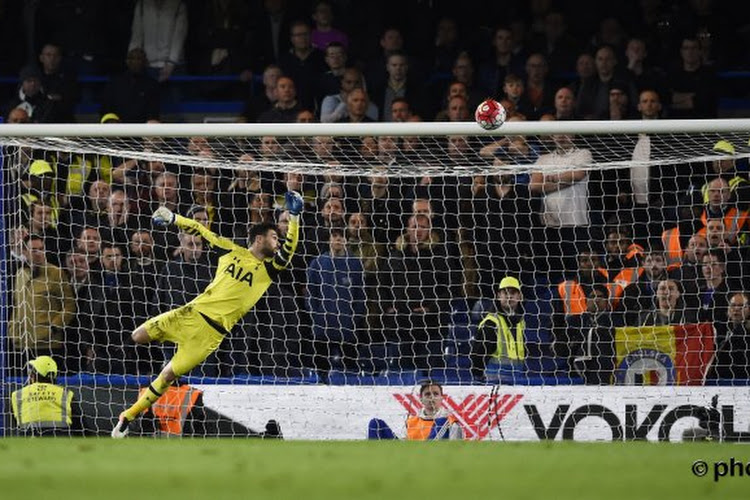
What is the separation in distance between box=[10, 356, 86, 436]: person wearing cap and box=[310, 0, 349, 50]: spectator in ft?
14.5

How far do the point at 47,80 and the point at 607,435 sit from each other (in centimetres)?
606

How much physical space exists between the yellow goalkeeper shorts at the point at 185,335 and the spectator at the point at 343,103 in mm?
2281

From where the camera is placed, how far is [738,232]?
32.6ft

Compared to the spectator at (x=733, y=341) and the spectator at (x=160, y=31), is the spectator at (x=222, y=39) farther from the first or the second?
the spectator at (x=733, y=341)

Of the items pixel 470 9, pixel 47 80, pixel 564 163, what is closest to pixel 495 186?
pixel 564 163

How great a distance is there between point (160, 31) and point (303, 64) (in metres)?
1.75

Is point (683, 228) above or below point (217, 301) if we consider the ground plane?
above

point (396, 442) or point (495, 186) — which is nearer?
point (396, 442)

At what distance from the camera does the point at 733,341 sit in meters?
9.61

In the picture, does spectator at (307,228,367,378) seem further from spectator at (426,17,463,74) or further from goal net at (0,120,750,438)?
spectator at (426,17,463,74)

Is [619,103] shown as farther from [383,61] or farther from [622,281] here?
[383,61]

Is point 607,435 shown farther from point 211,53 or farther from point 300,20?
point 211,53

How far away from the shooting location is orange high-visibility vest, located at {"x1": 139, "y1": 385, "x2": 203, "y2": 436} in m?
9.66

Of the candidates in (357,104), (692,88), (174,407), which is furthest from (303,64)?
(174,407)
